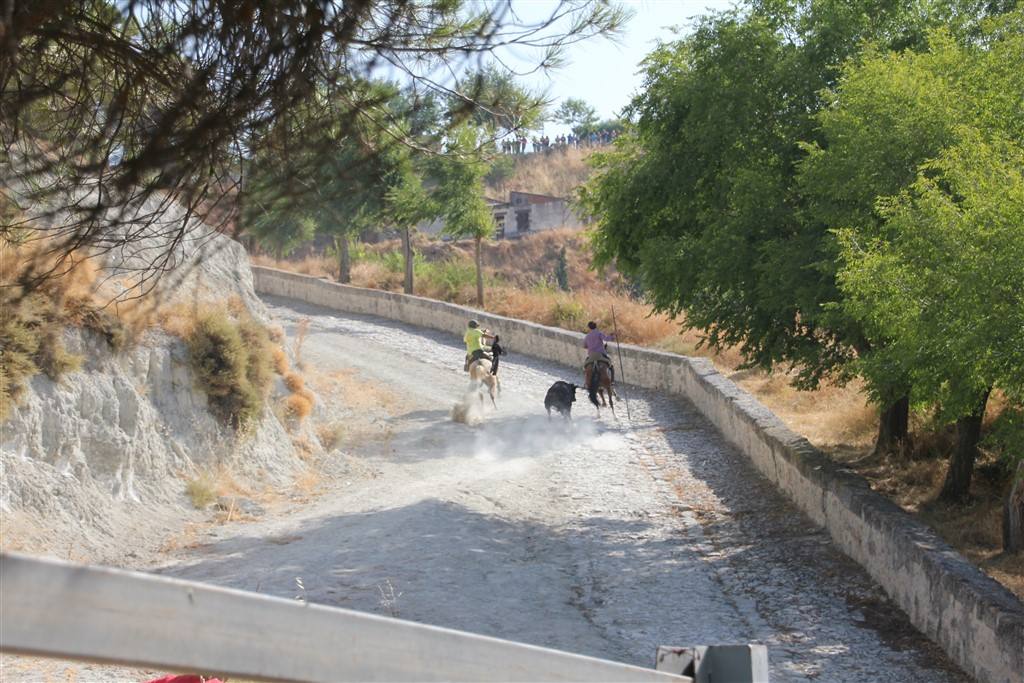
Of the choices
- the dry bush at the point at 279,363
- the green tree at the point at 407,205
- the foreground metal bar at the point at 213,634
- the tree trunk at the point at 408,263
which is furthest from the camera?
the tree trunk at the point at 408,263

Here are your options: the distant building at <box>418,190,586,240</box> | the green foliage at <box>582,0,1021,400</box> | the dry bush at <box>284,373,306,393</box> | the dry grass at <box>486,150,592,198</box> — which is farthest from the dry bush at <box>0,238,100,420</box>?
the dry grass at <box>486,150,592,198</box>

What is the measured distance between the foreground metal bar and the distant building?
7193cm

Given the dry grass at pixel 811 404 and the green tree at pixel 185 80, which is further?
the dry grass at pixel 811 404

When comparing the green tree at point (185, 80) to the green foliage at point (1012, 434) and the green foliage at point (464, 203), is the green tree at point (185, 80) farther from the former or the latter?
the green foliage at point (464, 203)

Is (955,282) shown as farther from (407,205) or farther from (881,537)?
(407,205)

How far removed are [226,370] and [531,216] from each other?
191ft

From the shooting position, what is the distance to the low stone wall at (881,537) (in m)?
9.03

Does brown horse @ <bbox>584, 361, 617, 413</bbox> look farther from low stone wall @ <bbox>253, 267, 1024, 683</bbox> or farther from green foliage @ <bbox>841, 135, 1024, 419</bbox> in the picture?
green foliage @ <bbox>841, 135, 1024, 419</bbox>

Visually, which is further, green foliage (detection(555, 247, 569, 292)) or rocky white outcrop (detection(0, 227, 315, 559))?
green foliage (detection(555, 247, 569, 292))

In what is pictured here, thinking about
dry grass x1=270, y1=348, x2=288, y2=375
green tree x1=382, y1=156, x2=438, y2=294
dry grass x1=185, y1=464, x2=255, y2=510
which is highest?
green tree x1=382, y1=156, x2=438, y2=294

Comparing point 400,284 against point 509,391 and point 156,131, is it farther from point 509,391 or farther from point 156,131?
point 156,131

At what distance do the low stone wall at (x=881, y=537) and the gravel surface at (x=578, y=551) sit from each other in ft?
0.81

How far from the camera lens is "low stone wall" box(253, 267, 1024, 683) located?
9031 millimetres

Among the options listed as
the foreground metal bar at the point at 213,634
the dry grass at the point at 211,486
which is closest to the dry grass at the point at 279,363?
the dry grass at the point at 211,486
